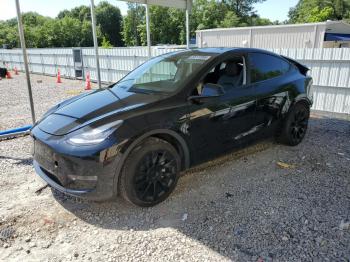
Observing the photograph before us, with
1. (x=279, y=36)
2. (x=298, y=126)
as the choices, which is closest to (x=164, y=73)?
(x=298, y=126)

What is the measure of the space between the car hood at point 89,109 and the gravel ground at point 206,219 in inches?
34.5

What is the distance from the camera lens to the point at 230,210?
3.15 metres

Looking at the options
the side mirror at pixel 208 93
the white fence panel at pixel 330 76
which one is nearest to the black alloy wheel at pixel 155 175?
the side mirror at pixel 208 93

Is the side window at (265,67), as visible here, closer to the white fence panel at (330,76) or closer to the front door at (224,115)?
the front door at (224,115)

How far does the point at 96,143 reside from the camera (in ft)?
9.07

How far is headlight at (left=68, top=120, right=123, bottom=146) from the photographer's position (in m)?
2.79

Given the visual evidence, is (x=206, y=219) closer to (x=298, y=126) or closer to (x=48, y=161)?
(x=48, y=161)

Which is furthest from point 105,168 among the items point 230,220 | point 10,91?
point 10,91

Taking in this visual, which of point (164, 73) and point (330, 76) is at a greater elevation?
point (164, 73)

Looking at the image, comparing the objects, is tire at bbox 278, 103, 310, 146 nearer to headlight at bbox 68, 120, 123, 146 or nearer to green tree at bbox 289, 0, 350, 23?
headlight at bbox 68, 120, 123, 146

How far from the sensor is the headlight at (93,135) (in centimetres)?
279

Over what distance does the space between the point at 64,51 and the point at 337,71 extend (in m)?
13.7

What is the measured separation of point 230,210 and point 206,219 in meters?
0.32

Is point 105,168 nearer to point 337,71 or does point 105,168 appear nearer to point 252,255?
point 252,255
